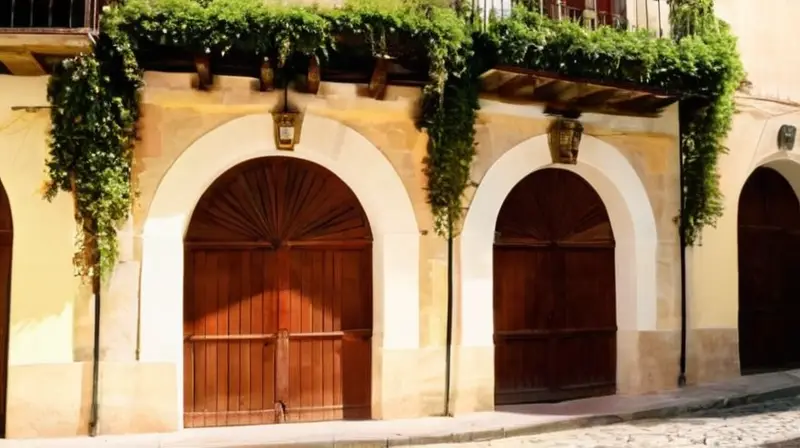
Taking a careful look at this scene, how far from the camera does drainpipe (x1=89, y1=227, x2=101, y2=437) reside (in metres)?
7.39

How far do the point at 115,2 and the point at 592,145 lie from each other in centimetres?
560

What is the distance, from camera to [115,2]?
292 inches

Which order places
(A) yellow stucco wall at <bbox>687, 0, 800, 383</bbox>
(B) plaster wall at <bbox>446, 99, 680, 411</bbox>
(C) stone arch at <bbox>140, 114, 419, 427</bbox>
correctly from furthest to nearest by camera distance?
(A) yellow stucco wall at <bbox>687, 0, 800, 383</bbox> < (B) plaster wall at <bbox>446, 99, 680, 411</bbox> < (C) stone arch at <bbox>140, 114, 419, 427</bbox>

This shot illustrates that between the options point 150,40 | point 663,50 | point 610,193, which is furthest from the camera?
point 610,193

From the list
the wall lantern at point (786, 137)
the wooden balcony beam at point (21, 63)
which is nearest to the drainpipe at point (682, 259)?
the wall lantern at point (786, 137)

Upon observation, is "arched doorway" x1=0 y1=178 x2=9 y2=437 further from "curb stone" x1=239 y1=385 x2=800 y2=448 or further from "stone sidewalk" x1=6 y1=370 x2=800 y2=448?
"curb stone" x1=239 y1=385 x2=800 y2=448

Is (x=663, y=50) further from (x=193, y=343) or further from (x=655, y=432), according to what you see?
(x=193, y=343)

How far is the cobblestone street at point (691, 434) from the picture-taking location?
719 cm

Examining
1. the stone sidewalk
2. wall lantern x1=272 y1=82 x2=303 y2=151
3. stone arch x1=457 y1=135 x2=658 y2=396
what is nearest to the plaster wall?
stone arch x1=457 y1=135 x2=658 y2=396

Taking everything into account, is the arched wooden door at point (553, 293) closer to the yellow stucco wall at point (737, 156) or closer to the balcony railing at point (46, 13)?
the yellow stucco wall at point (737, 156)

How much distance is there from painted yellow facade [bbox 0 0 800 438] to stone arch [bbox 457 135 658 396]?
0.07ft

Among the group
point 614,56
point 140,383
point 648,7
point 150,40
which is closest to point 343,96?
point 150,40

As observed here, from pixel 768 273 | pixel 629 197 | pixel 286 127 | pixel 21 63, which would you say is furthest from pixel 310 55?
pixel 768 273

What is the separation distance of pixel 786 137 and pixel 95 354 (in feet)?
30.5
